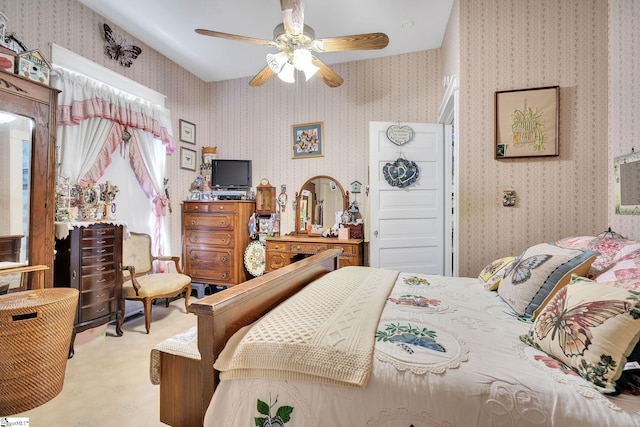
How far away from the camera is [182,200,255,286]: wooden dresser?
3666 mm

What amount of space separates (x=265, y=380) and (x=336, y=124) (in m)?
3.35

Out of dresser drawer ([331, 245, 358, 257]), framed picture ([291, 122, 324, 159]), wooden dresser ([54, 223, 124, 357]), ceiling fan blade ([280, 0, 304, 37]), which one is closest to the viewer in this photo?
ceiling fan blade ([280, 0, 304, 37])

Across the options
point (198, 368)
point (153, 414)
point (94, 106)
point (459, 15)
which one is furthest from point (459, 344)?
point (94, 106)

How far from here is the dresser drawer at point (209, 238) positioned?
3676 millimetres

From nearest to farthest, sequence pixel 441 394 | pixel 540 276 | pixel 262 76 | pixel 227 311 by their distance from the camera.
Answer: pixel 441 394
pixel 227 311
pixel 540 276
pixel 262 76

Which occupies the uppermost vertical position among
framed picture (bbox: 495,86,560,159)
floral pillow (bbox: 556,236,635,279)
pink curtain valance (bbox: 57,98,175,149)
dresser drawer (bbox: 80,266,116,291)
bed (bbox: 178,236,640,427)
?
pink curtain valance (bbox: 57,98,175,149)

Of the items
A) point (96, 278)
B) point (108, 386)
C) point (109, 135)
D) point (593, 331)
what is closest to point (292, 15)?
point (593, 331)

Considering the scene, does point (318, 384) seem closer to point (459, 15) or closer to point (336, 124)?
point (459, 15)

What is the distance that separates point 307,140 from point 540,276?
3092mm

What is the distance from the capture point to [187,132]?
3947mm

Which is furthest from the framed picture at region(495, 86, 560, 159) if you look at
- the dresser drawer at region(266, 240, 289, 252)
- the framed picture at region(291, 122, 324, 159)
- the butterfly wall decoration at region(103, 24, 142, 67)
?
the butterfly wall decoration at region(103, 24, 142, 67)

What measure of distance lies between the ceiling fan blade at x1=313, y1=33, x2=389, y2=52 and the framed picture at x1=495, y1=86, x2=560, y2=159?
103 cm

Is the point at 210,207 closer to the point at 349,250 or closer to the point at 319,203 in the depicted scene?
the point at 319,203

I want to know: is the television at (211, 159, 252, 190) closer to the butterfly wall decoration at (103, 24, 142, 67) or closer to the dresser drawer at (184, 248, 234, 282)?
the dresser drawer at (184, 248, 234, 282)
